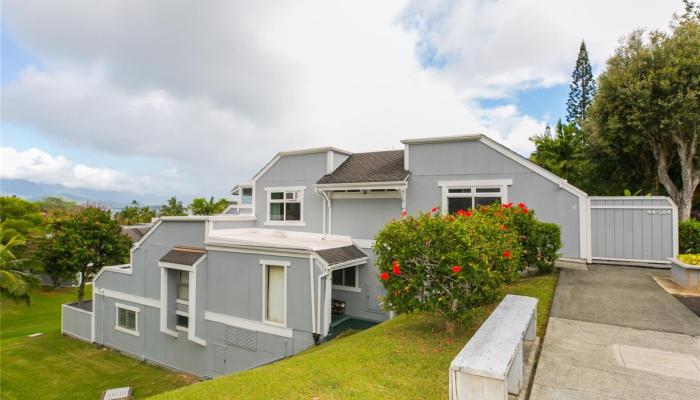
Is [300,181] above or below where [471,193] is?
above

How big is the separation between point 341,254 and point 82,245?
62.3ft

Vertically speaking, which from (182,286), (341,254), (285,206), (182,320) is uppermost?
(285,206)

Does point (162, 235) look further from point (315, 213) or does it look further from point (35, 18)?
point (35, 18)

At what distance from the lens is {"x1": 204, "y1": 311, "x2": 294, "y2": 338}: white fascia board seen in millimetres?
10852

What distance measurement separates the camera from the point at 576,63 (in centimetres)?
3497

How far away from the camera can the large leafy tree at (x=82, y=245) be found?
2030 cm

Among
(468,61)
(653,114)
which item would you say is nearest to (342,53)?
(468,61)

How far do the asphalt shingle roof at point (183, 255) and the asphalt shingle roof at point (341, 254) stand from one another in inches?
205

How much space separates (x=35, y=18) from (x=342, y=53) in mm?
12608

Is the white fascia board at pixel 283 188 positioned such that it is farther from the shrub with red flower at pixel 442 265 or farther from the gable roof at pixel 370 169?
the shrub with red flower at pixel 442 265

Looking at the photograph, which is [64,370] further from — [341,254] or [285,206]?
[341,254]

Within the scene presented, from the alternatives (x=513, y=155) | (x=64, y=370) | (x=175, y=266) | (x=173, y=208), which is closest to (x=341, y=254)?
(x=175, y=266)

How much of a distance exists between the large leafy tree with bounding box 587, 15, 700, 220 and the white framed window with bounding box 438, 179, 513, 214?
23.1 ft

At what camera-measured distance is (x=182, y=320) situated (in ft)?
45.4
